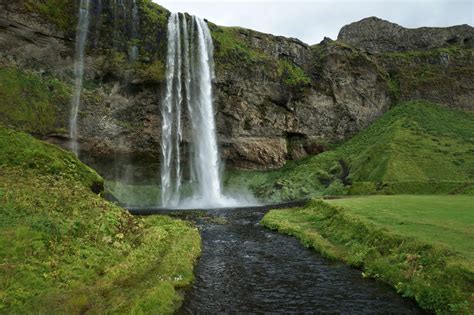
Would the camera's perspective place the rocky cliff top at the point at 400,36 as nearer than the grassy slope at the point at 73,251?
No

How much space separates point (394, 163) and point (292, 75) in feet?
119

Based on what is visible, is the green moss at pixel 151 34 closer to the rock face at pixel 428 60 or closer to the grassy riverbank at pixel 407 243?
the grassy riverbank at pixel 407 243

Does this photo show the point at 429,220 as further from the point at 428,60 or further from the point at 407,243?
the point at 428,60

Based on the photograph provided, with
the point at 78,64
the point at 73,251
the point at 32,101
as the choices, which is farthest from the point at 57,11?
the point at 73,251

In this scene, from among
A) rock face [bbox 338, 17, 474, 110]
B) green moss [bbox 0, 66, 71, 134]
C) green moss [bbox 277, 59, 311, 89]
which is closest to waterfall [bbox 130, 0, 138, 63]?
green moss [bbox 0, 66, 71, 134]

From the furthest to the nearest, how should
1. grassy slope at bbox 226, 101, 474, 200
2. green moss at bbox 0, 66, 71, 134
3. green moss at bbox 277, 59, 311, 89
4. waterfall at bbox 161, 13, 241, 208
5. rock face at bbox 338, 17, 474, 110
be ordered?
rock face at bbox 338, 17, 474, 110 < green moss at bbox 277, 59, 311, 89 < waterfall at bbox 161, 13, 241, 208 < grassy slope at bbox 226, 101, 474, 200 < green moss at bbox 0, 66, 71, 134

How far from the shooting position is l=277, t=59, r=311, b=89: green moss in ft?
288

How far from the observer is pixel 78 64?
65.4 m

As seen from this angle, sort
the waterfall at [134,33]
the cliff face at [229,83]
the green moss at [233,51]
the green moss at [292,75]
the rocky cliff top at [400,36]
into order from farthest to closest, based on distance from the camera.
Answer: the rocky cliff top at [400,36], the green moss at [292,75], the green moss at [233,51], the waterfall at [134,33], the cliff face at [229,83]

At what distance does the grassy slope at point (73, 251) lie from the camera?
1435cm

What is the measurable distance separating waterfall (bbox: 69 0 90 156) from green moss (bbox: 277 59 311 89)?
1674 inches

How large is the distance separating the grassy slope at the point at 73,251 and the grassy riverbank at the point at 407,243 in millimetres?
10002

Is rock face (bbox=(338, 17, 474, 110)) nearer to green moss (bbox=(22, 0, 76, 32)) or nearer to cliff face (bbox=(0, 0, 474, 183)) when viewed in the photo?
cliff face (bbox=(0, 0, 474, 183))

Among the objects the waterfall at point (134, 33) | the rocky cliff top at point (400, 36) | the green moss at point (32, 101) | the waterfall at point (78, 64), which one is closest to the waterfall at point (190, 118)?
the waterfall at point (134, 33)
